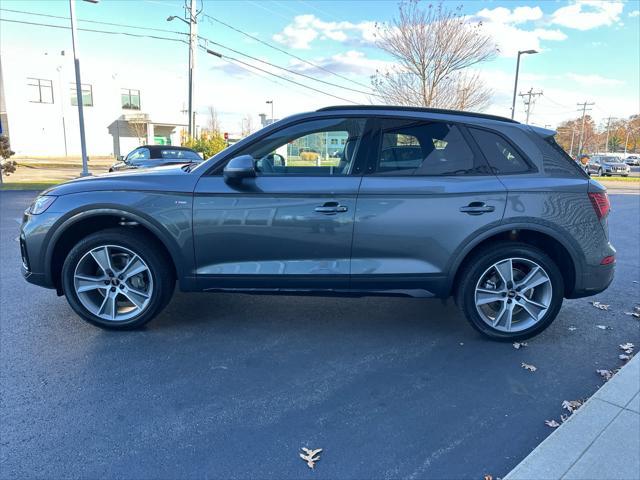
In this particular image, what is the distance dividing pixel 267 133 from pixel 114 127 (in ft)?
146

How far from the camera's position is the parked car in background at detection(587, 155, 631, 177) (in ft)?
111

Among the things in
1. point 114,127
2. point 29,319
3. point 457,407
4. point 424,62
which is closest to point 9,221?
point 29,319

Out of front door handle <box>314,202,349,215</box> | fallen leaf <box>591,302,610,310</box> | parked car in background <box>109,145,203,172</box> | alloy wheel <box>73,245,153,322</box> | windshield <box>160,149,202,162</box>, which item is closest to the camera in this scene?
front door handle <box>314,202,349,215</box>

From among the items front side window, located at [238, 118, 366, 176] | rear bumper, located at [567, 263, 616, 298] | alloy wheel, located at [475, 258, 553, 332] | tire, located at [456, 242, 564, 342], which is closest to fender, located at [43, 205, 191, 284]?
front side window, located at [238, 118, 366, 176]

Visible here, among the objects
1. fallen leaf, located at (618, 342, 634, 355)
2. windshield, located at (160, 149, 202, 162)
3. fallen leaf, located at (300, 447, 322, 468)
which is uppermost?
windshield, located at (160, 149, 202, 162)

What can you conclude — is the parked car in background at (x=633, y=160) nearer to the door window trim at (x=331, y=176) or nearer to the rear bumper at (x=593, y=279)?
the rear bumper at (x=593, y=279)

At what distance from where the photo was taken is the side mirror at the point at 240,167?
3.24m

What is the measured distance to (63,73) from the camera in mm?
39469

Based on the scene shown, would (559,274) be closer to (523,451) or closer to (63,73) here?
(523,451)

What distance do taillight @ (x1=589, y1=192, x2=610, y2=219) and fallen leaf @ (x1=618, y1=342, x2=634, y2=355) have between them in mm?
1110

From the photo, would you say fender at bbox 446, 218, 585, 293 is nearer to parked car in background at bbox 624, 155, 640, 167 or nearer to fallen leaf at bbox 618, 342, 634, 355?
fallen leaf at bbox 618, 342, 634, 355

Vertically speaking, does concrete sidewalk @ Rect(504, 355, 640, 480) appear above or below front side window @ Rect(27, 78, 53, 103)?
below

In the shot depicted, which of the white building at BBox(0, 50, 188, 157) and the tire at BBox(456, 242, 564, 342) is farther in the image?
the white building at BBox(0, 50, 188, 157)

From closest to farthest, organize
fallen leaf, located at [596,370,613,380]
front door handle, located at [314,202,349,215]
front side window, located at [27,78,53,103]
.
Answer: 1. fallen leaf, located at [596,370,613,380]
2. front door handle, located at [314,202,349,215]
3. front side window, located at [27,78,53,103]
